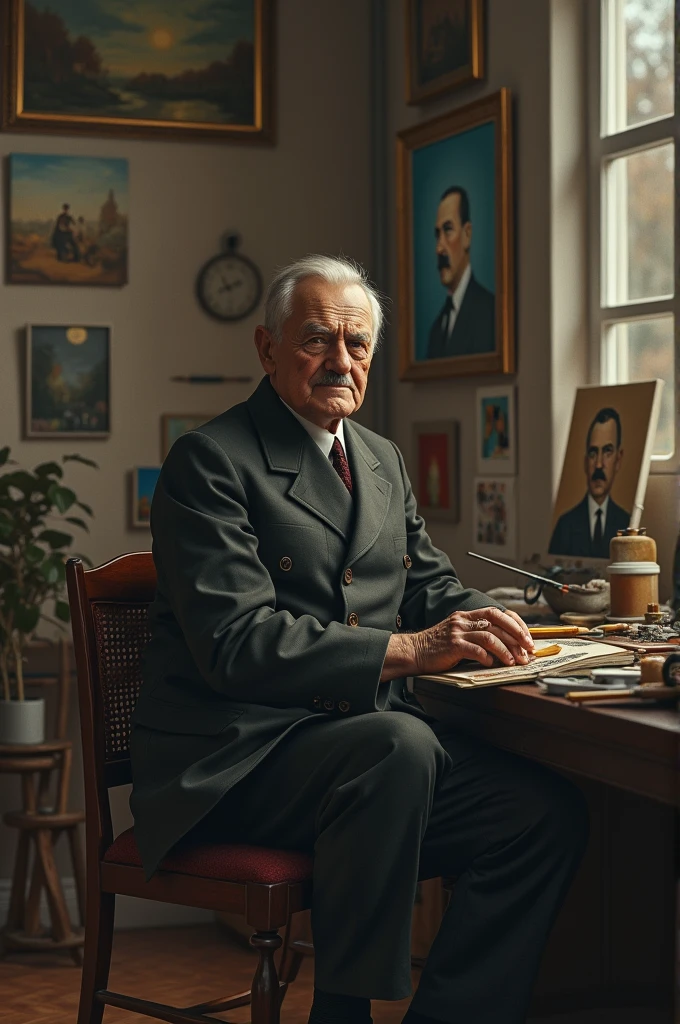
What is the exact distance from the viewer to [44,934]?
413 cm

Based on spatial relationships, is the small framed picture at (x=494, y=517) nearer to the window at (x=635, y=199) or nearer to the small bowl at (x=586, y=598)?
the window at (x=635, y=199)

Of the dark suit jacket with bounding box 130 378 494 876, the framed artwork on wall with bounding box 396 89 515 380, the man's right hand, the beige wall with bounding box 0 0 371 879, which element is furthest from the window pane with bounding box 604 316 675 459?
the beige wall with bounding box 0 0 371 879

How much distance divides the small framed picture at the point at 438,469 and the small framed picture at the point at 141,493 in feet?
2.85

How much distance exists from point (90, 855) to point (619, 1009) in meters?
1.35

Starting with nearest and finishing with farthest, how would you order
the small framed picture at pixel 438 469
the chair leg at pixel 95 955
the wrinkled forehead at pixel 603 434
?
the chair leg at pixel 95 955, the wrinkled forehead at pixel 603 434, the small framed picture at pixel 438 469

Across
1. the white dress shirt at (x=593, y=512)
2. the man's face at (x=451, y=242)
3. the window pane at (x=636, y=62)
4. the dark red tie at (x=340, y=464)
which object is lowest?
the white dress shirt at (x=593, y=512)

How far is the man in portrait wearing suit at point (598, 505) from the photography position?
3369 mm

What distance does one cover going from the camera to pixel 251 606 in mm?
2389

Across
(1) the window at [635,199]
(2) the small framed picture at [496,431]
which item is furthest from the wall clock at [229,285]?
(1) the window at [635,199]

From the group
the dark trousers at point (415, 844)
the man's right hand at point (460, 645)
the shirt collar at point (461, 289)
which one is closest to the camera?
the dark trousers at point (415, 844)

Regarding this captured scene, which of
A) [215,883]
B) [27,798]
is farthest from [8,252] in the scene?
[215,883]

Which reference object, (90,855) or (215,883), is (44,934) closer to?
(90,855)

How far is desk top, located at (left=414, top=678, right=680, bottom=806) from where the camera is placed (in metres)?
2.00

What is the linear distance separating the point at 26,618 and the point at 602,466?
171cm
